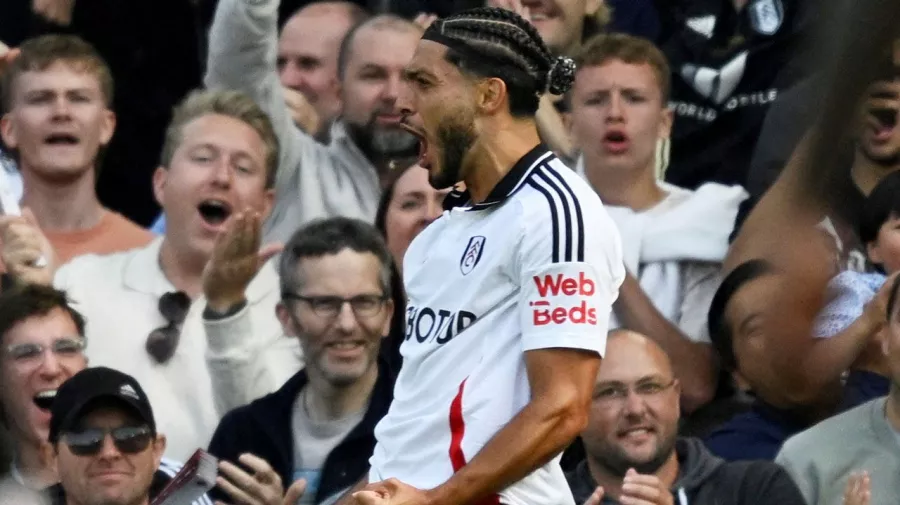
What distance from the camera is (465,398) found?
124 inches

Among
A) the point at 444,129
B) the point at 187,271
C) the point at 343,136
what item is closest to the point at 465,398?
the point at 444,129

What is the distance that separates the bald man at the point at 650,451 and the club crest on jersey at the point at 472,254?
1280mm

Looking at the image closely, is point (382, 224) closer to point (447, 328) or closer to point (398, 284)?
point (398, 284)

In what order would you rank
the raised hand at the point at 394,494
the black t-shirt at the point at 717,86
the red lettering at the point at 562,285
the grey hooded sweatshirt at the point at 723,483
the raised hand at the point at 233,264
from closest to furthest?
the raised hand at the point at 394,494, the red lettering at the point at 562,285, the grey hooded sweatshirt at the point at 723,483, the raised hand at the point at 233,264, the black t-shirt at the point at 717,86

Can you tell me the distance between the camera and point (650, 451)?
14.8ft

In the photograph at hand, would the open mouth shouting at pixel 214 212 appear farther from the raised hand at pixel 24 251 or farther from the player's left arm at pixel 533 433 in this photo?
the player's left arm at pixel 533 433

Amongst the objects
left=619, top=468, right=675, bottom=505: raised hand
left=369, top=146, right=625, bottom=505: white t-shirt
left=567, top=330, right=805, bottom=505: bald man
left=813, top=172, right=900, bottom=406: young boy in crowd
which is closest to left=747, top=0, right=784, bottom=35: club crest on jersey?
left=813, top=172, right=900, bottom=406: young boy in crowd

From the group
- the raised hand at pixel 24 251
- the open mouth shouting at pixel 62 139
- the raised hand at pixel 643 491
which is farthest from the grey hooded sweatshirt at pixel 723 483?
the open mouth shouting at pixel 62 139

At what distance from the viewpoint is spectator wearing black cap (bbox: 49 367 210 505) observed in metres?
4.67

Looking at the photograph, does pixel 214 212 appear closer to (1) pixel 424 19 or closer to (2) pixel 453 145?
(1) pixel 424 19

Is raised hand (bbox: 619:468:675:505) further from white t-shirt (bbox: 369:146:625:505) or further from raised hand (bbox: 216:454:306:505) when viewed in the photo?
raised hand (bbox: 216:454:306:505)

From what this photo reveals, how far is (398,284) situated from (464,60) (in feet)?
6.84

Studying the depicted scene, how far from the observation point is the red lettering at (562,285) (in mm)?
3082

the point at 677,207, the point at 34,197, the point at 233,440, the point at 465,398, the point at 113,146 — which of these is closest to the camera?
the point at 465,398
